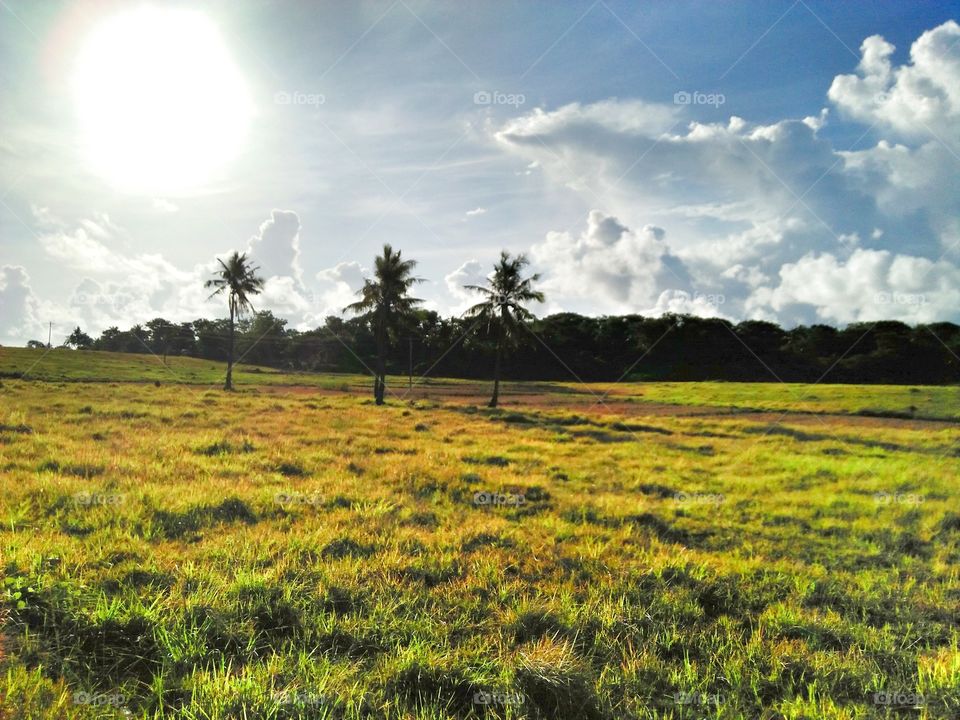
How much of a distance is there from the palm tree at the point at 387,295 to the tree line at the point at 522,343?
0.26 feet

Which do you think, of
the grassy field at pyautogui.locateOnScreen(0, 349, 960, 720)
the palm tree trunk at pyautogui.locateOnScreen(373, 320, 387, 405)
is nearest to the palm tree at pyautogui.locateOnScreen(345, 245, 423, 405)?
the palm tree trunk at pyautogui.locateOnScreen(373, 320, 387, 405)

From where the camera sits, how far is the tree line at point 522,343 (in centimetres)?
3938

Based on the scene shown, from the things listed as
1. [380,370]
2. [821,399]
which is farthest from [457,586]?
[821,399]

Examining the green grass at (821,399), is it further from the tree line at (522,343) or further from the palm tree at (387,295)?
the palm tree at (387,295)

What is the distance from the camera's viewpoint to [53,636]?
4.62 m

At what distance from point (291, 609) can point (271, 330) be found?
68632 millimetres

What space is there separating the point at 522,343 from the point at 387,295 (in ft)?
40.3

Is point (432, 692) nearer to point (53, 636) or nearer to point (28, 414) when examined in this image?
point (53, 636)

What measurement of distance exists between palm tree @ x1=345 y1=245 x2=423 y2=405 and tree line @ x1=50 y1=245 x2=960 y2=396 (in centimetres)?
8

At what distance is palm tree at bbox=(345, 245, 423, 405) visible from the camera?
122 ft

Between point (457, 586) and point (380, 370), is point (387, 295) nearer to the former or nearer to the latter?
point (380, 370)

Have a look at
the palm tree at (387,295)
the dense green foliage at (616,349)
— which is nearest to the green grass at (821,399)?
the dense green foliage at (616,349)

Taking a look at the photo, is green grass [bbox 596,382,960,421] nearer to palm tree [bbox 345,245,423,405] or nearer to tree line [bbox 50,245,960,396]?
tree line [bbox 50,245,960,396]

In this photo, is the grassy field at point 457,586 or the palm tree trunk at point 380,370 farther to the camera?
the palm tree trunk at point 380,370
